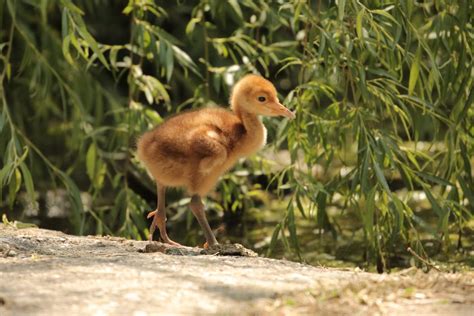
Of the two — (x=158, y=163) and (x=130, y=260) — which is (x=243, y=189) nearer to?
(x=158, y=163)

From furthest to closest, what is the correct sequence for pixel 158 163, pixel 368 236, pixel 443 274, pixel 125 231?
pixel 125 231, pixel 368 236, pixel 158 163, pixel 443 274

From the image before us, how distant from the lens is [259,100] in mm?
5957

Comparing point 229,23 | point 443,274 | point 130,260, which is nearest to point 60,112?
point 229,23

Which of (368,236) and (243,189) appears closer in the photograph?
(368,236)

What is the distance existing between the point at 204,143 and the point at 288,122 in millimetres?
966

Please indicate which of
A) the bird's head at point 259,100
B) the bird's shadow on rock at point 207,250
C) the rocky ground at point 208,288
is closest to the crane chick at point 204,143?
the bird's head at point 259,100

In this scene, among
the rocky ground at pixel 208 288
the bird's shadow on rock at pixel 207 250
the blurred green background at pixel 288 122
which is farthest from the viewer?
the blurred green background at pixel 288 122

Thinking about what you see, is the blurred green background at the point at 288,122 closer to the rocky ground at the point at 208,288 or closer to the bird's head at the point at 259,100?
the bird's head at the point at 259,100

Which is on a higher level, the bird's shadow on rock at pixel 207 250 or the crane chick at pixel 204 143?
the crane chick at pixel 204 143

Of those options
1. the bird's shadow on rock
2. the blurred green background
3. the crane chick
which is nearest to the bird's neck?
the crane chick

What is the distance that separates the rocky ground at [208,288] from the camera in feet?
12.3

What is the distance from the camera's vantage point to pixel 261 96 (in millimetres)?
5953

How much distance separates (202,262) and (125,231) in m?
2.51

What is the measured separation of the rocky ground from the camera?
376cm
